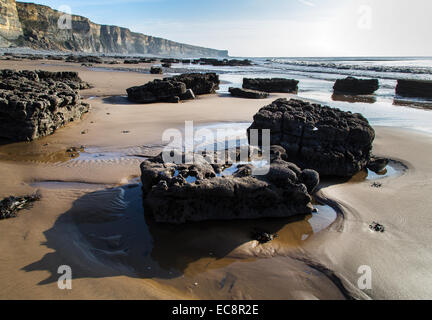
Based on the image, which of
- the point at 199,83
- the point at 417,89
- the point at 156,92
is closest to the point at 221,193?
the point at 156,92

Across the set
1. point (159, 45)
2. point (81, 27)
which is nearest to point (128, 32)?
point (159, 45)

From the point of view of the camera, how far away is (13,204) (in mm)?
4273

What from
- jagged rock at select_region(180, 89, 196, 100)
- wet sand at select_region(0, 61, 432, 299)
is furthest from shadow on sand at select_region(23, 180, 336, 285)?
jagged rock at select_region(180, 89, 196, 100)

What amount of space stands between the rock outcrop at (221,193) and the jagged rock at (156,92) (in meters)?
10.7

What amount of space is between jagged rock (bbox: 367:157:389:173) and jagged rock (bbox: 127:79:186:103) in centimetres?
1105

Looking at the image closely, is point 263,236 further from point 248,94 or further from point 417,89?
point 417,89

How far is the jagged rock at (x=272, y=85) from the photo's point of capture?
68.4 feet

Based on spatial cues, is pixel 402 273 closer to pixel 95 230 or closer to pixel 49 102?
pixel 95 230

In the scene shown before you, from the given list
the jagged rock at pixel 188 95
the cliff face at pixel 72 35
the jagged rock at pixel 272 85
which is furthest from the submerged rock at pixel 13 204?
the cliff face at pixel 72 35

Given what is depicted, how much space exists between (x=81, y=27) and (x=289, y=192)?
12859 centimetres

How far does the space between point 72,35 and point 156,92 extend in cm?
11114

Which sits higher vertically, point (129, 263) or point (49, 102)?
point (49, 102)

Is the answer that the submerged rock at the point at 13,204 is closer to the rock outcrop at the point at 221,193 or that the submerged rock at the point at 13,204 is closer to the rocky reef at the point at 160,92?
the rock outcrop at the point at 221,193
